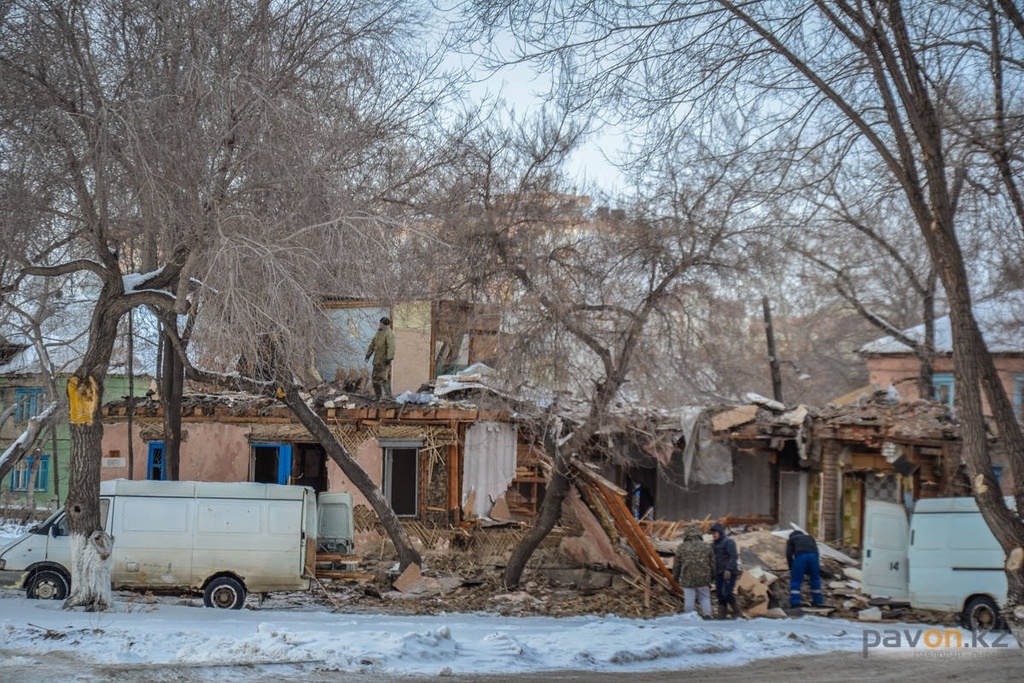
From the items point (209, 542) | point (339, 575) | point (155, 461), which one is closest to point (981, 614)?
point (339, 575)

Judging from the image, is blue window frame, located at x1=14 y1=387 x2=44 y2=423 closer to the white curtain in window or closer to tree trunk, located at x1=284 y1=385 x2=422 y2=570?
the white curtain in window

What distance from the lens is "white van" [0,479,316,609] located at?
16500 mm

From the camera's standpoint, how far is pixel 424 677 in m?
9.98

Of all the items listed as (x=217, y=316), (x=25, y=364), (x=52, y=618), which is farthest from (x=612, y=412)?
(x=25, y=364)

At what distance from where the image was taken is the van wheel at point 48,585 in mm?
15719

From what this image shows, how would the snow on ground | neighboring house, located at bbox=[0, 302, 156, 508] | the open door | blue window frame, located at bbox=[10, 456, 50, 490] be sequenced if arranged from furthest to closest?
blue window frame, located at bbox=[10, 456, 50, 490] < neighboring house, located at bbox=[0, 302, 156, 508] < the open door < the snow on ground

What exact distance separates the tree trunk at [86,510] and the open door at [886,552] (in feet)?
42.7

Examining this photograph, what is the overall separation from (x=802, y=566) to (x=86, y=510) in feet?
39.2

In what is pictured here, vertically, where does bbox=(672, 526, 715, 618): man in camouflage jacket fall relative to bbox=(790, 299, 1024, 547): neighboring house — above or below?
below

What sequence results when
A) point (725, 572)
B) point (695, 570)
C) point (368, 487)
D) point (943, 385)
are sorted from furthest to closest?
point (943, 385)
point (368, 487)
point (725, 572)
point (695, 570)

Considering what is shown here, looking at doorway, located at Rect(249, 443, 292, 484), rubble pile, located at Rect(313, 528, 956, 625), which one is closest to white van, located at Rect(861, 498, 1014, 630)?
rubble pile, located at Rect(313, 528, 956, 625)

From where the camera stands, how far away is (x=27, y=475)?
106 feet

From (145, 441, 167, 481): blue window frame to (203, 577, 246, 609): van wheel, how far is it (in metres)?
10.4

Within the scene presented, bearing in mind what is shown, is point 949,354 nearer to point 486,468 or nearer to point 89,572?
point 486,468
